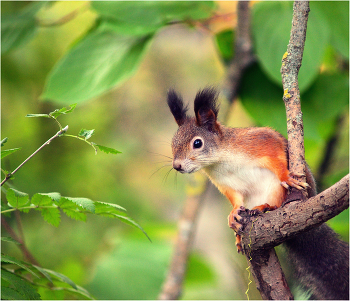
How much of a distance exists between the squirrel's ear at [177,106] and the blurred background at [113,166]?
0.45m

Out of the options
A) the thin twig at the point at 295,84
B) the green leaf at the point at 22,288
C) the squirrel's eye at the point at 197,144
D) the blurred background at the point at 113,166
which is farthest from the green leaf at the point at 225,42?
the green leaf at the point at 22,288

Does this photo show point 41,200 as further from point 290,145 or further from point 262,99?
point 262,99

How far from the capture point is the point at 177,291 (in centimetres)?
163

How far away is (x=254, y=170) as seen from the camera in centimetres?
114

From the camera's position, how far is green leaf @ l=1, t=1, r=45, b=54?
1689 mm

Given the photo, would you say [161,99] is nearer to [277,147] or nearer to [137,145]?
[137,145]

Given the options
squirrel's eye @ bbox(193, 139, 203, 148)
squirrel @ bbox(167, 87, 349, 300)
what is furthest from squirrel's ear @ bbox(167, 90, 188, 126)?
squirrel's eye @ bbox(193, 139, 203, 148)

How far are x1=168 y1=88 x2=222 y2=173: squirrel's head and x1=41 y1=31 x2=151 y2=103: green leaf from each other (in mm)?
440

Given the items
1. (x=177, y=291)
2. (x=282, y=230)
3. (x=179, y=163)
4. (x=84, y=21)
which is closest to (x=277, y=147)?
(x=179, y=163)

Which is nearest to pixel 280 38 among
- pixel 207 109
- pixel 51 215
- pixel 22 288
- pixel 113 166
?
pixel 207 109

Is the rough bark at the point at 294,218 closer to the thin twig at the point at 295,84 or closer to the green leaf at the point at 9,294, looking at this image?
the thin twig at the point at 295,84

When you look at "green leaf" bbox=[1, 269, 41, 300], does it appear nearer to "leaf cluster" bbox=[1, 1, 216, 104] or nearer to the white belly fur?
the white belly fur

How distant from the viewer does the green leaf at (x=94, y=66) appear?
1549mm

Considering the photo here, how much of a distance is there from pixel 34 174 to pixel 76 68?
3.30 ft
